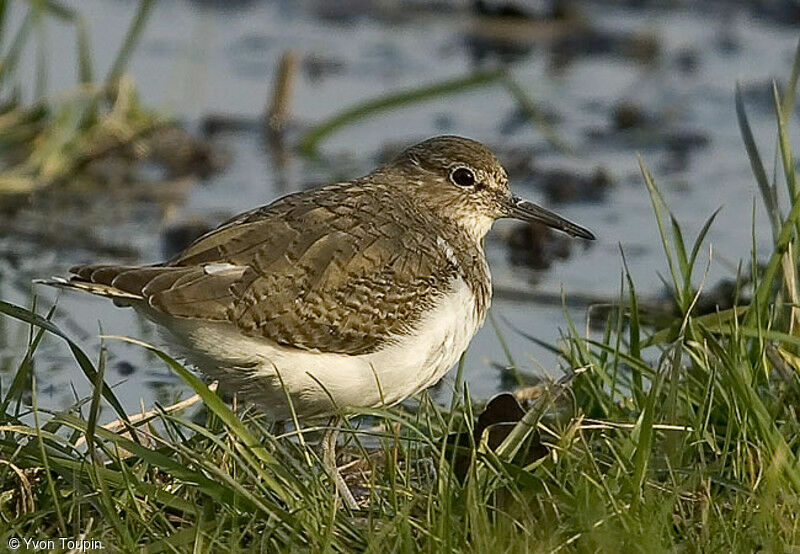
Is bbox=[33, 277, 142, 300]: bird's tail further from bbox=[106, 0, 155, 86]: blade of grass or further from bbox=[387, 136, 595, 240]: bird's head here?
bbox=[106, 0, 155, 86]: blade of grass

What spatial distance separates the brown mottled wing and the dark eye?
2.19ft

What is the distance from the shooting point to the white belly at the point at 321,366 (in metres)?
5.31

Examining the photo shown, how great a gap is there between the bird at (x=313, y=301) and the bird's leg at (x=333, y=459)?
0.05ft

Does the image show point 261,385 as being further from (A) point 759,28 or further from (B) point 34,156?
(A) point 759,28

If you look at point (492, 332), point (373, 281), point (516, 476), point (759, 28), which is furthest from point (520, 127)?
point (516, 476)

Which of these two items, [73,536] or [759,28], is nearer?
[73,536]

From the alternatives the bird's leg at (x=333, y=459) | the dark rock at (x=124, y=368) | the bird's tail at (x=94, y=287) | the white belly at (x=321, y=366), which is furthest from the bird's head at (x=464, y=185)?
the bird's tail at (x=94, y=287)

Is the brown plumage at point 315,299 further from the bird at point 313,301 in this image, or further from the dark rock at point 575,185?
the dark rock at point 575,185

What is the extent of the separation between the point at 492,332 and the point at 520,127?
3557 millimetres

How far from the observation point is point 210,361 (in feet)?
17.6

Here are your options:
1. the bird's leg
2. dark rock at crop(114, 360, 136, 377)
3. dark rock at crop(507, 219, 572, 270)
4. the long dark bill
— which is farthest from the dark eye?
dark rock at crop(507, 219, 572, 270)

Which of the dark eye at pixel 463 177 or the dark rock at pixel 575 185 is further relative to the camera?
the dark rock at pixel 575 185

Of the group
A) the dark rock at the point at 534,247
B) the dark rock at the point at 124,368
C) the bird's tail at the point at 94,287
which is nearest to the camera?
the bird's tail at the point at 94,287

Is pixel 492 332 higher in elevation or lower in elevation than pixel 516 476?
lower
